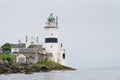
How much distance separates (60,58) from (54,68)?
10858mm

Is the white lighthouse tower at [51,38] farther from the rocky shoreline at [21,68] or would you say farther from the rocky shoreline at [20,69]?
the rocky shoreline at [20,69]

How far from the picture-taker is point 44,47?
137 m

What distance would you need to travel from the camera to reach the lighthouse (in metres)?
134

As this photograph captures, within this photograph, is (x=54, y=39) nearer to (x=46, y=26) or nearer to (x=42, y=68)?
(x=46, y=26)

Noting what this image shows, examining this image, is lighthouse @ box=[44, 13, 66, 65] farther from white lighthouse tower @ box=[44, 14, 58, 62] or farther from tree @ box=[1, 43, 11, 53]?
tree @ box=[1, 43, 11, 53]

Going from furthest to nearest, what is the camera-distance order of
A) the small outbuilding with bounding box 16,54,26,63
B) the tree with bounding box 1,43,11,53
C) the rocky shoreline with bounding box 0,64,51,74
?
1. the tree with bounding box 1,43,11,53
2. the small outbuilding with bounding box 16,54,26,63
3. the rocky shoreline with bounding box 0,64,51,74

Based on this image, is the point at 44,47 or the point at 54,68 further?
the point at 44,47

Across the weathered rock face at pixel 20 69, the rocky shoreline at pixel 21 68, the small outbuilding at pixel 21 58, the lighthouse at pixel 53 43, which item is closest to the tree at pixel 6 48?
the small outbuilding at pixel 21 58

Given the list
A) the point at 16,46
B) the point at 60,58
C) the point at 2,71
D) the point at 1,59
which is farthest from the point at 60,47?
the point at 2,71

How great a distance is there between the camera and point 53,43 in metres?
135

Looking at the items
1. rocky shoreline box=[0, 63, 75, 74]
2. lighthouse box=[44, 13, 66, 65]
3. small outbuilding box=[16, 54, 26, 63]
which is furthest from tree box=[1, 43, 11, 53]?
rocky shoreline box=[0, 63, 75, 74]

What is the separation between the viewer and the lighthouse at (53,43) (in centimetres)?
13450

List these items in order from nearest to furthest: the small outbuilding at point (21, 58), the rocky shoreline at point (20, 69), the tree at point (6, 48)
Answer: the rocky shoreline at point (20, 69) → the small outbuilding at point (21, 58) → the tree at point (6, 48)

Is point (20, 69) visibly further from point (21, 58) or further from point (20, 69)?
point (21, 58)
